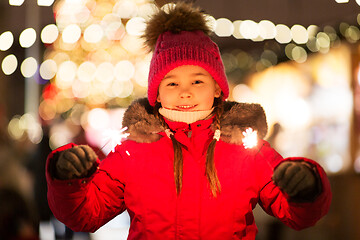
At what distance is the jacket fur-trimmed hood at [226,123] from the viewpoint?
8.76ft

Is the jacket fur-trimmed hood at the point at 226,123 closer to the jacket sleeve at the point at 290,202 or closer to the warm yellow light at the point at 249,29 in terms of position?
the jacket sleeve at the point at 290,202

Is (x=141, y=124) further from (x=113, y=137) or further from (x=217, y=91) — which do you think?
(x=217, y=91)

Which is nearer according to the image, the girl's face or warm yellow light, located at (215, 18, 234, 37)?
the girl's face

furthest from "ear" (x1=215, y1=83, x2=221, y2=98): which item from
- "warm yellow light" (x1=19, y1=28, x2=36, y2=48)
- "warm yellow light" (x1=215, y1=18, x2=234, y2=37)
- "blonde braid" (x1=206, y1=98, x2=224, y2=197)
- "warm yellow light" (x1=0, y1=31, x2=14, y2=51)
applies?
"warm yellow light" (x1=215, y1=18, x2=234, y2=37)

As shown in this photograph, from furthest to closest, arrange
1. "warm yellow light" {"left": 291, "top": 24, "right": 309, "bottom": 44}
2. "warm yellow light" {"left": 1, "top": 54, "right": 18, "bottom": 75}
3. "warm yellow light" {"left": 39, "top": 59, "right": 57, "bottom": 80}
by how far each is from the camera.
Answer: "warm yellow light" {"left": 39, "top": 59, "right": 57, "bottom": 80}
"warm yellow light" {"left": 1, "top": 54, "right": 18, "bottom": 75}
"warm yellow light" {"left": 291, "top": 24, "right": 309, "bottom": 44}

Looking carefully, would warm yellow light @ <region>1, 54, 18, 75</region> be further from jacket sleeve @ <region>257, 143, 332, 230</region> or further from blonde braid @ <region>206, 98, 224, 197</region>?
jacket sleeve @ <region>257, 143, 332, 230</region>

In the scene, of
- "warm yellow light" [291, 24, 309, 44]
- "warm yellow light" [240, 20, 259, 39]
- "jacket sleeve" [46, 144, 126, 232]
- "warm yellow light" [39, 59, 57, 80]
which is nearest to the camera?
"jacket sleeve" [46, 144, 126, 232]

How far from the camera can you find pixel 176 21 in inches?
117

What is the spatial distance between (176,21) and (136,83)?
7.57 meters

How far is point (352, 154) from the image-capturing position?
753 cm

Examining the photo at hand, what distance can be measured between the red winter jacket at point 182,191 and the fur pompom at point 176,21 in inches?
22.7

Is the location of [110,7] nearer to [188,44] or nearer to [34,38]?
[34,38]

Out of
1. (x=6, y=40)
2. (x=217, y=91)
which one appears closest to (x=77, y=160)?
(x=217, y=91)

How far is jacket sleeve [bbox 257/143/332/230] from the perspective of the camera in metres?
2.26
